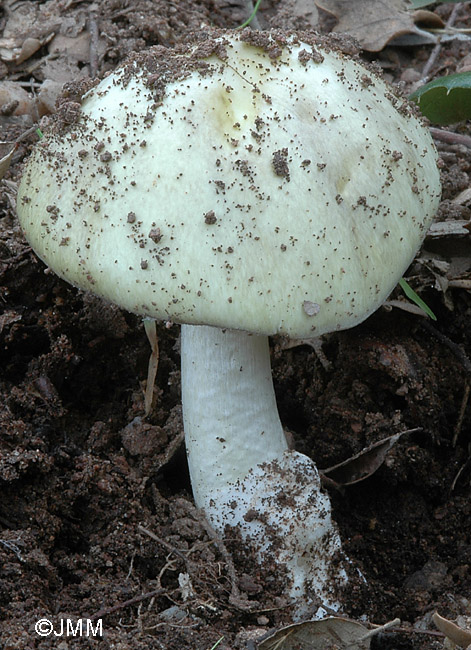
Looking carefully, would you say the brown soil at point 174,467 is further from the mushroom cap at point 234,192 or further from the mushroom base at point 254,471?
the mushroom cap at point 234,192

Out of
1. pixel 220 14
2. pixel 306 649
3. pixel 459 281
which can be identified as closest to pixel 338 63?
pixel 459 281

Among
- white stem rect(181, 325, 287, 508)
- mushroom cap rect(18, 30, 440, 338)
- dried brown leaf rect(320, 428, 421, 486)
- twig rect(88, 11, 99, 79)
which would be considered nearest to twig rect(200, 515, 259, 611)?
white stem rect(181, 325, 287, 508)

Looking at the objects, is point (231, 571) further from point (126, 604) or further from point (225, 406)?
point (225, 406)

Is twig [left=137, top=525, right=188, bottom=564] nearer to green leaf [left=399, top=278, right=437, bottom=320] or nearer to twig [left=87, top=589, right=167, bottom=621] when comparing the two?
twig [left=87, top=589, right=167, bottom=621]

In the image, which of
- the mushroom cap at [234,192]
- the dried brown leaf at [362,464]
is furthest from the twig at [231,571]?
the mushroom cap at [234,192]

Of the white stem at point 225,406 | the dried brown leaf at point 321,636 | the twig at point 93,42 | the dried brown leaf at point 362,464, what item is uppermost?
the twig at point 93,42

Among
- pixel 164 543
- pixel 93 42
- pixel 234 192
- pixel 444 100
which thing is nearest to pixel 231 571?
pixel 164 543

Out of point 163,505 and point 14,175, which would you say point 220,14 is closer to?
point 14,175

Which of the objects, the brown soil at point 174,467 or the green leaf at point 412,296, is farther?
the green leaf at point 412,296
